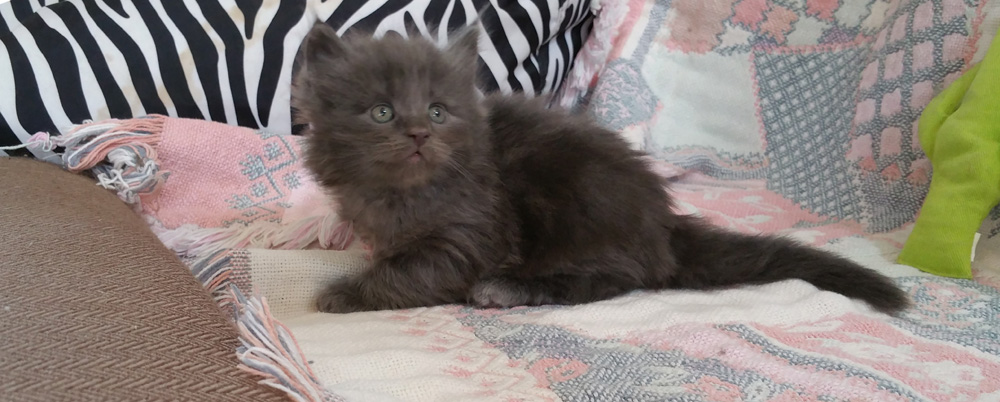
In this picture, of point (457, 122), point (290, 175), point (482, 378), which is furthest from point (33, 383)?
point (290, 175)

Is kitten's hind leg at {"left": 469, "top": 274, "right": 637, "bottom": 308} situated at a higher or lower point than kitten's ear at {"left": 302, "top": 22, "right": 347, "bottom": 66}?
lower

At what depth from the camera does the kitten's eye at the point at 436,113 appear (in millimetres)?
1155

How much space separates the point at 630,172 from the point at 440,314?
46cm

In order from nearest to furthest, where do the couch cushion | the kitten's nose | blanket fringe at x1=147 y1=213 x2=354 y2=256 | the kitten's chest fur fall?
the couch cushion → the kitten's nose → the kitten's chest fur → blanket fringe at x1=147 y1=213 x2=354 y2=256

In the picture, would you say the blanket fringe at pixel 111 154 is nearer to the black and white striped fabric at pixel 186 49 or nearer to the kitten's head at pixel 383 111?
the black and white striped fabric at pixel 186 49

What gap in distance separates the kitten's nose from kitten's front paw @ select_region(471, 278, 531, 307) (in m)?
0.32

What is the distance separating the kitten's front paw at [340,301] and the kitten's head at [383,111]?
0.66 feet

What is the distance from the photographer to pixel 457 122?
1.16 meters

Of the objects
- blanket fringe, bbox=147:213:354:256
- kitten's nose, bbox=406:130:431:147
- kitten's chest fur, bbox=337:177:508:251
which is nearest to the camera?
kitten's nose, bbox=406:130:431:147

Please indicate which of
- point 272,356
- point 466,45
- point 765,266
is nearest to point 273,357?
point 272,356

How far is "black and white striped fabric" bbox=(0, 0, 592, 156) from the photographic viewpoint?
1517 millimetres

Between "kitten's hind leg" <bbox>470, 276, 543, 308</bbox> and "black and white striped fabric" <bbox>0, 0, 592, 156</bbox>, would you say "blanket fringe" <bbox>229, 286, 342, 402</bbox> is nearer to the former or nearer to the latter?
"kitten's hind leg" <bbox>470, 276, 543, 308</bbox>

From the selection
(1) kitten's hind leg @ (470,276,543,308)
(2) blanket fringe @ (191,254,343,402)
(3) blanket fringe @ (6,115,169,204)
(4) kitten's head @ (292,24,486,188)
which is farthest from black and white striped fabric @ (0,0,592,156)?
(2) blanket fringe @ (191,254,343,402)

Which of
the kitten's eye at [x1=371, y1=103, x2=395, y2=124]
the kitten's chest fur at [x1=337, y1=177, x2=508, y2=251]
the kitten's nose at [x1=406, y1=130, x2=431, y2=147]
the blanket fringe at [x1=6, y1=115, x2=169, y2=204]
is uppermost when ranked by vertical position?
the kitten's eye at [x1=371, y1=103, x2=395, y2=124]
